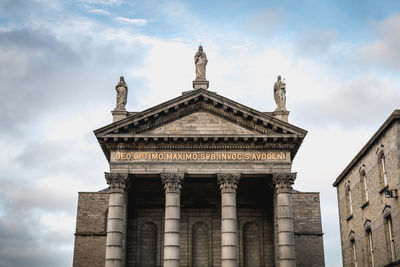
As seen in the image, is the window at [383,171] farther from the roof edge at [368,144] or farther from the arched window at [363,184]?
the arched window at [363,184]

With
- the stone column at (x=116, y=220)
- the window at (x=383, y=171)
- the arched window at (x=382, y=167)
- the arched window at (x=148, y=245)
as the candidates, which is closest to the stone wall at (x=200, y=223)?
the arched window at (x=148, y=245)

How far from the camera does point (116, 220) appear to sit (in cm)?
3050

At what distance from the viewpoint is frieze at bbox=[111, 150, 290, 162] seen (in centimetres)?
3189

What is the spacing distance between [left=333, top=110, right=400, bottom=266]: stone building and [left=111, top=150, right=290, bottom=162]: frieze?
17.7 feet

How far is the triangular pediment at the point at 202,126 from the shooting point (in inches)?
1270

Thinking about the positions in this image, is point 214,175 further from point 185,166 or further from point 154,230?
point 154,230

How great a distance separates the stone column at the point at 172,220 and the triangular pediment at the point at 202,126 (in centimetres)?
267

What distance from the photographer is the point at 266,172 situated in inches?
1247

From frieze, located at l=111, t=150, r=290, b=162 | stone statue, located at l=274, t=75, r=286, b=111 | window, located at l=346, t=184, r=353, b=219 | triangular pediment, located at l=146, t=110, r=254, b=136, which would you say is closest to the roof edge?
window, located at l=346, t=184, r=353, b=219

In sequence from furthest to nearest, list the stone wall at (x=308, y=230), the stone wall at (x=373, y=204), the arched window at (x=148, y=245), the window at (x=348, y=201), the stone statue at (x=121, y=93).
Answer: the stone wall at (x=308, y=230)
the window at (x=348, y=201)
the arched window at (x=148, y=245)
the stone statue at (x=121, y=93)
the stone wall at (x=373, y=204)

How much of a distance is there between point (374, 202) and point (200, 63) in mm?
13612

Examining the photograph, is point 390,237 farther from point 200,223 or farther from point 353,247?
point 200,223

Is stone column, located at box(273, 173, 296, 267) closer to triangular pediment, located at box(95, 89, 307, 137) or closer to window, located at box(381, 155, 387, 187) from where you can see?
triangular pediment, located at box(95, 89, 307, 137)

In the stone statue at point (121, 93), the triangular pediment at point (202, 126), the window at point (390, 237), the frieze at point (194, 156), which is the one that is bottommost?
the window at point (390, 237)
